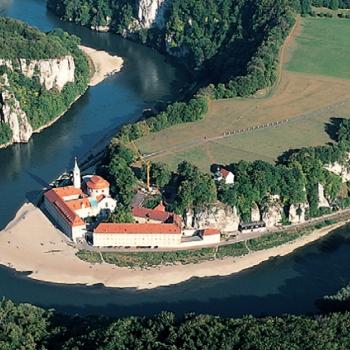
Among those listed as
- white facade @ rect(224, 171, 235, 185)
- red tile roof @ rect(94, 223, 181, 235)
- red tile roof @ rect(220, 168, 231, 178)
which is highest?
red tile roof @ rect(220, 168, 231, 178)

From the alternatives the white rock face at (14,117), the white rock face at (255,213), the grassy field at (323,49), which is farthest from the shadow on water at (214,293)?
the grassy field at (323,49)

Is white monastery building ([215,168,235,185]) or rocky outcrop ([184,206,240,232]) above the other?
white monastery building ([215,168,235,185])

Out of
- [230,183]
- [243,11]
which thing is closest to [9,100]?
[230,183]

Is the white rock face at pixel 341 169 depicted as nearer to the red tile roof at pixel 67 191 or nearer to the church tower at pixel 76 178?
the church tower at pixel 76 178

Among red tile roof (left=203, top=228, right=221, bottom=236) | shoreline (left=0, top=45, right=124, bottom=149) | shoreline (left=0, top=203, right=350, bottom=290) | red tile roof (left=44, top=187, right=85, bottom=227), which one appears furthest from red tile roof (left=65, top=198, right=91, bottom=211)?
shoreline (left=0, top=45, right=124, bottom=149)

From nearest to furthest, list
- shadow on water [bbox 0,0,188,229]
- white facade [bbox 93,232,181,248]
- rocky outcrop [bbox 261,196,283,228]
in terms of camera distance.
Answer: white facade [bbox 93,232,181,248] → rocky outcrop [bbox 261,196,283,228] → shadow on water [bbox 0,0,188,229]

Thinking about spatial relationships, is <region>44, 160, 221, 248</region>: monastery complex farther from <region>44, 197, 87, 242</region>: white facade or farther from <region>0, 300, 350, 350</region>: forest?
<region>0, 300, 350, 350</region>: forest

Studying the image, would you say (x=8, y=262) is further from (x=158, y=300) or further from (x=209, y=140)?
(x=209, y=140)
